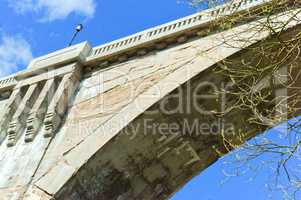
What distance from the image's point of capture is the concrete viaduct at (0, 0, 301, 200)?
220 inches

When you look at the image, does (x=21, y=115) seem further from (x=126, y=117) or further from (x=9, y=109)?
(x=126, y=117)

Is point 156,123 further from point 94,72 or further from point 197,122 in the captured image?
point 94,72

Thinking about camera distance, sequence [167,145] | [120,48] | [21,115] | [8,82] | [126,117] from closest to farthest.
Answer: [126,117] < [167,145] < [21,115] < [120,48] < [8,82]

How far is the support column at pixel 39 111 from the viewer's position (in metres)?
6.11

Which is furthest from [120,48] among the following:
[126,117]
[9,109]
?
[9,109]

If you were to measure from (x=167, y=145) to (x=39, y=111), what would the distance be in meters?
1.69

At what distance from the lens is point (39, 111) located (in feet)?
20.6

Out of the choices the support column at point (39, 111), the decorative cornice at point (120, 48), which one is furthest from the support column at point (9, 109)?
the support column at point (39, 111)

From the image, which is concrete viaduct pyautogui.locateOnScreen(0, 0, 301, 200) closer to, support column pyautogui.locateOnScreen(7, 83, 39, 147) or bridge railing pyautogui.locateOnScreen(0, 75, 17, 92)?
support column pyautogui.locateOnScreen(7, 83, 39, 147)

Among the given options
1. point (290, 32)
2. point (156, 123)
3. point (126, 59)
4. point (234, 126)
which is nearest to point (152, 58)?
point (126, 59)

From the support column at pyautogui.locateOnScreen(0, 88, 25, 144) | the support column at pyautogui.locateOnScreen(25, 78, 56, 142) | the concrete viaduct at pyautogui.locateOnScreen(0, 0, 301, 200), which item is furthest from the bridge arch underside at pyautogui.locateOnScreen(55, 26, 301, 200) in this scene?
the support column at pyautogui.locateOnScreen(0, 88, 25, 144)

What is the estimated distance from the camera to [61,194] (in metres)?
5.40

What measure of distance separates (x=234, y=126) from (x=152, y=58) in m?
1.35

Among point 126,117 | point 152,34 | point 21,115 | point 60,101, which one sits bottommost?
point 126,117
